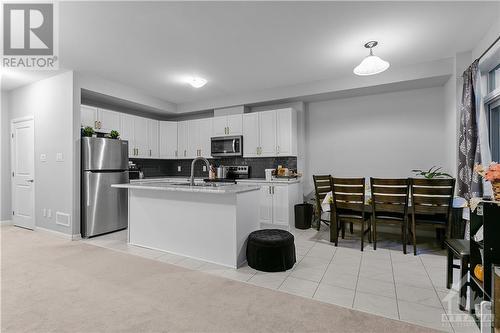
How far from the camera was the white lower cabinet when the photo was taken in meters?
4.44

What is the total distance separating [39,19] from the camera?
256cm

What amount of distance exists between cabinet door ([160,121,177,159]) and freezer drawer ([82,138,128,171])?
1.50 meters

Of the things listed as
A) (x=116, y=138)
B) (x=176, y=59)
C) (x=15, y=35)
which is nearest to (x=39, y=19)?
(x=15, y=35)

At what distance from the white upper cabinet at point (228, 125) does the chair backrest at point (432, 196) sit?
339cm

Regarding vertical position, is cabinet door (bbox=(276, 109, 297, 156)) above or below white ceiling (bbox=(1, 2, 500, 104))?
below

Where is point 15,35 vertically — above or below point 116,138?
above

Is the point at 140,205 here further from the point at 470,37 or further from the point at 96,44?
the point at 470,37

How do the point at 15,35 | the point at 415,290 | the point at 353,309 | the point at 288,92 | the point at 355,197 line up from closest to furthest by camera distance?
the point at 353,309
the point at 415,290
the point at 15,35
the point at 355,197
the point at 288,92

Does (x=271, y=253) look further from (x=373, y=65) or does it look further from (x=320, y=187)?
(x=373, y=65)

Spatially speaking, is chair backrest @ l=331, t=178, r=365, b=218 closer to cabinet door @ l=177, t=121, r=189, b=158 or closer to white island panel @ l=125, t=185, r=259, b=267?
white island panel @ l=125, t=185, r=259, b=267

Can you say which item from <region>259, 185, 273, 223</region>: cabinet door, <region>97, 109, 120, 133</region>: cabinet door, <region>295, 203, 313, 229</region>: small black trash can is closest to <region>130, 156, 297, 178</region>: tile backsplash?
<region>259, 185, 273, 223</region>: cabinet door

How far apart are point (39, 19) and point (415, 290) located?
4554 millimetres

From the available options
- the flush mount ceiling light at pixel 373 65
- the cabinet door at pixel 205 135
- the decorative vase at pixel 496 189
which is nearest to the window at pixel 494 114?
the flush mount ceiling light at pixel 373 65

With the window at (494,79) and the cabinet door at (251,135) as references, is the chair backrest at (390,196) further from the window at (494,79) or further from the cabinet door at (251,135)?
the cabinet door at (251,135)
